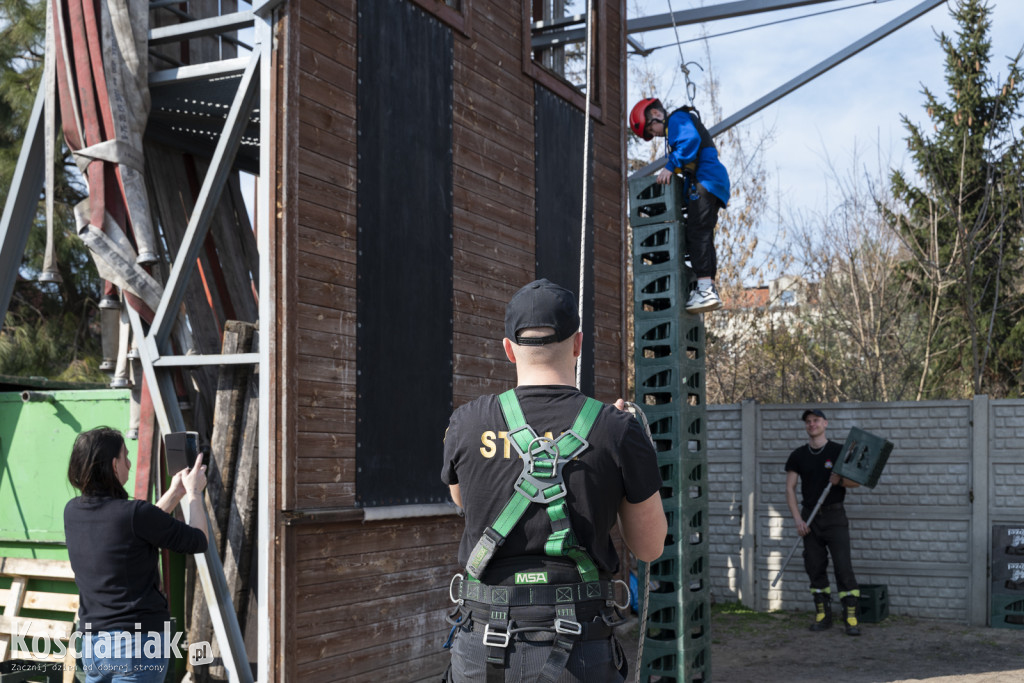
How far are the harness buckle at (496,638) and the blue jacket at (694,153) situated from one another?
519 centimetres

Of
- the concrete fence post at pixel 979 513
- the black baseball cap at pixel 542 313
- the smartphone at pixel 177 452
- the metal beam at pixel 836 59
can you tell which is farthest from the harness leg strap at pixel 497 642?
the concrete fence post at pixel 979 513

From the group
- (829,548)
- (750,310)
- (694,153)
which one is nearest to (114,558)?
(694,153)

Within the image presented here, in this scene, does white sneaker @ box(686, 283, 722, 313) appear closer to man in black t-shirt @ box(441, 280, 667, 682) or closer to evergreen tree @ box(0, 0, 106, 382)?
man in black t-shirt @ box(441, 280, 667, 682)

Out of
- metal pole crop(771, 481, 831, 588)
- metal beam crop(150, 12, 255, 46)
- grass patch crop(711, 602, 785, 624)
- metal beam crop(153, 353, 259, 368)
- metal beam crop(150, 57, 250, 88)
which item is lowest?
grass patch crop(711, 602, 785, 624)

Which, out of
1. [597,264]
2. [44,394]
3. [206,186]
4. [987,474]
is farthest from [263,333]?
[987,474]

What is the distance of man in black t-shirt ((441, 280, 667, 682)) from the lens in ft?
10.0

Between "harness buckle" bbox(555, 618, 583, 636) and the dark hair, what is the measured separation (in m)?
2.19

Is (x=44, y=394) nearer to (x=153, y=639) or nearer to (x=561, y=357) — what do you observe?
(x=153, y=639)

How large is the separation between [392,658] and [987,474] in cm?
745

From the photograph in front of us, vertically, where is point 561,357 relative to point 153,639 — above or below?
above

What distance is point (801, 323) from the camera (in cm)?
2458

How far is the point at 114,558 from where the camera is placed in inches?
166

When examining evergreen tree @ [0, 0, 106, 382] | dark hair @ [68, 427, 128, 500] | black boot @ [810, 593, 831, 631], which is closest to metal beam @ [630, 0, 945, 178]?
black boot @ [810, 593, 831, 631]

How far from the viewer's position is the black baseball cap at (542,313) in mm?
3168
